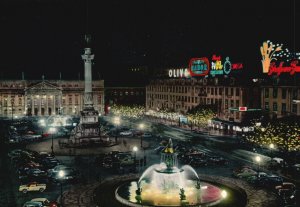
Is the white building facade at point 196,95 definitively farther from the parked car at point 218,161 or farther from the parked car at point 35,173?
the parked car at point 35,173

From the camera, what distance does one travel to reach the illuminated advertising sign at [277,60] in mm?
90812

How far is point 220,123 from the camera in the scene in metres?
108

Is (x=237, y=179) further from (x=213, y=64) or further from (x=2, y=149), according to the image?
(x=213, y=64)

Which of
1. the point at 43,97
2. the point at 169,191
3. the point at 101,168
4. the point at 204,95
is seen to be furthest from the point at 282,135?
the point at 43,97

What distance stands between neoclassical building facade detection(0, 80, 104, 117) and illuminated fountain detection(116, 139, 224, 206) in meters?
122

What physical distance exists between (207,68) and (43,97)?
255ft

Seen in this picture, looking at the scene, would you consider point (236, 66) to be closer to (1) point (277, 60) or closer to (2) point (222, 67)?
(2) point (222, 67)

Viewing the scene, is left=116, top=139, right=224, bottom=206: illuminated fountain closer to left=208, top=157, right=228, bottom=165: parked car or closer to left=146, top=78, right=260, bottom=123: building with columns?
left=208, top=157, right=228, bottom=165: parked car

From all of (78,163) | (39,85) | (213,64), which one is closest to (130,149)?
(78,163)

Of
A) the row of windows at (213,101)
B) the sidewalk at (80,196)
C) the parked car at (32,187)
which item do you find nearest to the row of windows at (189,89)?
the row of windows at (213,101)

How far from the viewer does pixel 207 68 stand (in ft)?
410

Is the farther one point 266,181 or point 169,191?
point 266,181

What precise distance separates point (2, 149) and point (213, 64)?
69670 millimetres

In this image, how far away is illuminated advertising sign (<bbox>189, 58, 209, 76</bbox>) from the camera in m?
126
